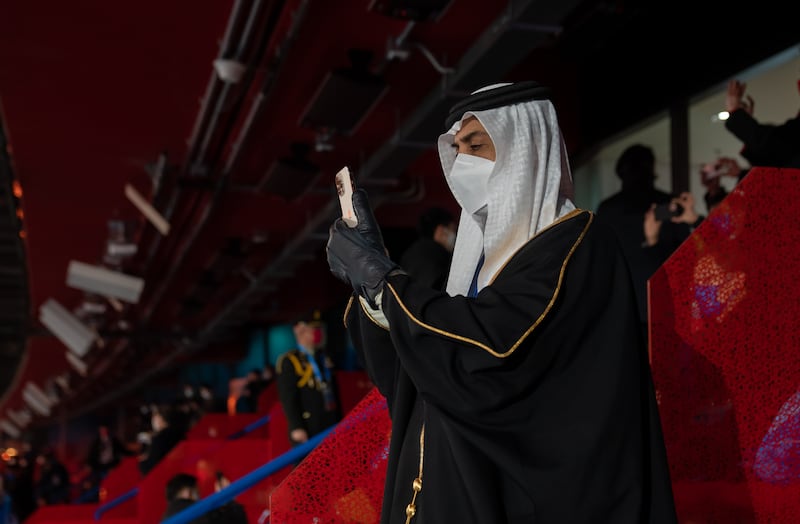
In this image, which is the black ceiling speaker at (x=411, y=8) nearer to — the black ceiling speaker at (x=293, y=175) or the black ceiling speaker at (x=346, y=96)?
the black ceiling speaker at (x=346, y=96)

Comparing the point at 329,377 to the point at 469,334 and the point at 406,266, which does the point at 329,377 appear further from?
the point at 469,334

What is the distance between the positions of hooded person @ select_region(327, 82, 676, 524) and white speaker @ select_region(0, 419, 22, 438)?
1772 inches

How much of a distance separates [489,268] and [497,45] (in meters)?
4.27

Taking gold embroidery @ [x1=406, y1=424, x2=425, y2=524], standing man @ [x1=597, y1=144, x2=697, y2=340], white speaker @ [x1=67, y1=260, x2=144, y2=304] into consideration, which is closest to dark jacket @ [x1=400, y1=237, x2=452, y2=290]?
standing man @ [x1=597, y1=144, x2=697, y2=340]

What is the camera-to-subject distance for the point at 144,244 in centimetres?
1257

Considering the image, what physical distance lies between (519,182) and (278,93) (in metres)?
6.55

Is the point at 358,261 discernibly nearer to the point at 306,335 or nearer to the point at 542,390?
the point at 542,390

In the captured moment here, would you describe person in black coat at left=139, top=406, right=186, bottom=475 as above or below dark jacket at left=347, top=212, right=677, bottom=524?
above

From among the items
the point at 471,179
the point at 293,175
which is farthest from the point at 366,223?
the point at 293,175

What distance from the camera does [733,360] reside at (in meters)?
1.96

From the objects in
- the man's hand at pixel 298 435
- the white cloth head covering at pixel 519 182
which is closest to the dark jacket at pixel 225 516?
the man's hand at pixel 298 435

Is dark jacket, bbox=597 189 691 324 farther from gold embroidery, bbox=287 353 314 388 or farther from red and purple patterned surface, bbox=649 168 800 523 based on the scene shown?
gold embroidery, bbox=287 353 314 388

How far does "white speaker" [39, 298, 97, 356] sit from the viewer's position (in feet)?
40.9

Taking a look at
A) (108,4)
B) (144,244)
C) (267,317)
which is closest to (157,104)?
(108,4)
